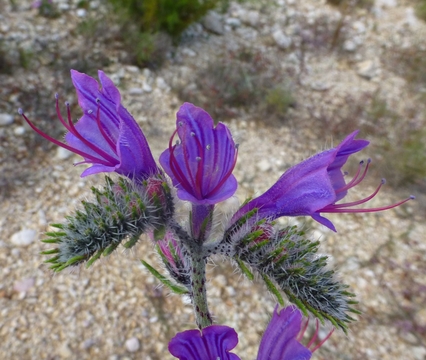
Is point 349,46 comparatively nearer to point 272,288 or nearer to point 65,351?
point 65,351

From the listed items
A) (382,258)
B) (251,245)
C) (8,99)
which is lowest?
(382,258)

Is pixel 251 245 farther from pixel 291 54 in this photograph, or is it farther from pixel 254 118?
pixel 291 54

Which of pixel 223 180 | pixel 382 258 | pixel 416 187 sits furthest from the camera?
pixel 416 187

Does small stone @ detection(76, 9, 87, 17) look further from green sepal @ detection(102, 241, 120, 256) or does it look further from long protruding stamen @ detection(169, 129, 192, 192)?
green sepal @ detection(102, 241, 120, 256)

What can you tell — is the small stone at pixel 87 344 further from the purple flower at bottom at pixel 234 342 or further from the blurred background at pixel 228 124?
the purple flower at bottom at pixel 234 342

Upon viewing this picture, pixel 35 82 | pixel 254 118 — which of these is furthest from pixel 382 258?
pixel 35 82

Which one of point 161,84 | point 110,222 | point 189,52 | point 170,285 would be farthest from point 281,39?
point 110,222

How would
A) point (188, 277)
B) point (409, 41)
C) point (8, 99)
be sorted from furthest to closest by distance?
point (409, 41)
point (8, 99)
point (188, 277)
